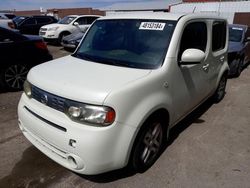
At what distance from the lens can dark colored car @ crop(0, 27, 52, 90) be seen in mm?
5562

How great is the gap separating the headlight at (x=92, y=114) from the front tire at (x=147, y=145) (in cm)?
49

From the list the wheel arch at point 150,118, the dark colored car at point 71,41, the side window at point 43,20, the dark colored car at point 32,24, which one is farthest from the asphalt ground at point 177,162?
the side window at point 43,20

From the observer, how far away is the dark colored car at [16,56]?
5562 mm

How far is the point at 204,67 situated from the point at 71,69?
2113 millimetres

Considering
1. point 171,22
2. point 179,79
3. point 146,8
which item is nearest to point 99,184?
point 179,79

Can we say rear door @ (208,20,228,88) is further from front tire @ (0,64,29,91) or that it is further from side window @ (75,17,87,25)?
side window @ (75,17,87,25)

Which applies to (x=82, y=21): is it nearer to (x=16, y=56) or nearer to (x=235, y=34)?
(x=235, y=34)

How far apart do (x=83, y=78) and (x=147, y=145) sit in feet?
3.57

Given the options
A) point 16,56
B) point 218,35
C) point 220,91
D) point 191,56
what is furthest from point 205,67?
point 16,56

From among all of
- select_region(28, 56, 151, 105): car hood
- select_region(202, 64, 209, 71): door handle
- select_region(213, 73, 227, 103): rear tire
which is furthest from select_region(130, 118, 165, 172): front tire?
select_region(213, 73, 227, 103): rear tire

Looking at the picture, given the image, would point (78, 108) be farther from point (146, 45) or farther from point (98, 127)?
point (146, 45)

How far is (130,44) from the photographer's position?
3289 millimetres

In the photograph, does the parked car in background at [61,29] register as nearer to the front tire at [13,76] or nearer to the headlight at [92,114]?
the front tire at [13,76]

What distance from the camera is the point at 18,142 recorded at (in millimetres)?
3668
